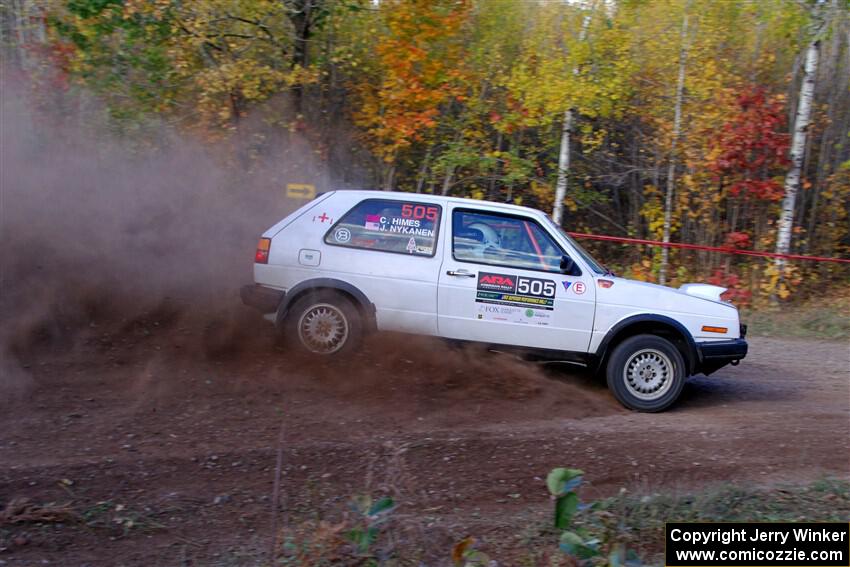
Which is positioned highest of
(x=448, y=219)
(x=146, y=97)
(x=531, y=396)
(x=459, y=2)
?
(x=459, y=2)

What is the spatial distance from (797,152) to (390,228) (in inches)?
362

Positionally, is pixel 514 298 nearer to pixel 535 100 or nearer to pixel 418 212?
pixel 418 212

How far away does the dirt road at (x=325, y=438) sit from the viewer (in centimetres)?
474

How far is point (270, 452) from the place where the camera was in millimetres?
5629

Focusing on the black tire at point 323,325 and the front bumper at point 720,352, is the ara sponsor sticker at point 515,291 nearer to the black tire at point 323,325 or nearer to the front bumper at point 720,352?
the black tire at point 323,325

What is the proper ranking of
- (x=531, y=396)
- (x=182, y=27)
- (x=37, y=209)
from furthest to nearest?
(x=182, y=27) → (x=37, y=209) → (x=531, y=396)

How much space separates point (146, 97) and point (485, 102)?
616cm

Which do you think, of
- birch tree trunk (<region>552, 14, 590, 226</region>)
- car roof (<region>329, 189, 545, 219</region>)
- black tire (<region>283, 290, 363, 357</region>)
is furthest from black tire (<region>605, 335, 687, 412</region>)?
birch tree trunk (<region>552, 14, 590, 226</region>)

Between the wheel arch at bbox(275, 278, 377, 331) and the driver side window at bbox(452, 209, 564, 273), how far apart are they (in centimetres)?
99

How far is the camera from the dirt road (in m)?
4.74

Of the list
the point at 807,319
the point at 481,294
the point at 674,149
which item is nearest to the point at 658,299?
the point at 481,294

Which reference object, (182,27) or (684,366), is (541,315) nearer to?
(684,366)

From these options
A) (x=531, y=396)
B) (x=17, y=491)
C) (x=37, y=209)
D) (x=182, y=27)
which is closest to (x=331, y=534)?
(x=17, y=491)

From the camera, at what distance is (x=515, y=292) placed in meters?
7.27
